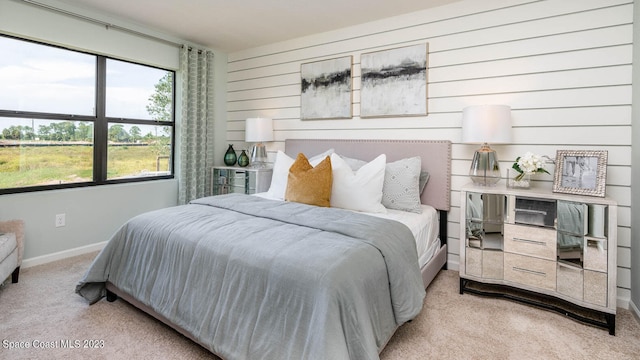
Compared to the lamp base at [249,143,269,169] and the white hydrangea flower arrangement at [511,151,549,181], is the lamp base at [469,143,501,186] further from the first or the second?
the lamp base at [249,143,269,169]

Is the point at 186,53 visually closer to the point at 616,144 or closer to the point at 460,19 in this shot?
the point at 460,19

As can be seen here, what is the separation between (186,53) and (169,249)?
112 inches

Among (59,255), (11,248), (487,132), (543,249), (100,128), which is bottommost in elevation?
(59,255)

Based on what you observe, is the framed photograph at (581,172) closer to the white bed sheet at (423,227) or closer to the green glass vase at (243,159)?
the white bed sheet at (423,227)

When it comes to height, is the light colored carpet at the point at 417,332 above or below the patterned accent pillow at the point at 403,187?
below

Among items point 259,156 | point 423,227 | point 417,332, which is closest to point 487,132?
point 423,227

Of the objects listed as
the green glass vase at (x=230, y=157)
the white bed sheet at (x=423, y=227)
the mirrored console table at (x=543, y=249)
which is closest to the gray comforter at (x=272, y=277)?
the white bed sheet at (x=423, y=227)

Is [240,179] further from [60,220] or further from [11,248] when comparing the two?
[11,248]

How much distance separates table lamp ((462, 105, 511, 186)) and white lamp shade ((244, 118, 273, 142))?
2.26m

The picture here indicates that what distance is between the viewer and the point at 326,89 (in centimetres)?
359

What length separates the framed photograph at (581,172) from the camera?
2.08 metres

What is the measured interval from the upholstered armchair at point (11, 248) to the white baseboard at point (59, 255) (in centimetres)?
37

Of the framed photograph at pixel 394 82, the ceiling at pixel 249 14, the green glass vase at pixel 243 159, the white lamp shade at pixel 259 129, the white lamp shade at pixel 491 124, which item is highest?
the ceiling at pixel 249 14

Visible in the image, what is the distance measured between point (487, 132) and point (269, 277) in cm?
192
